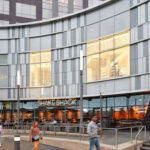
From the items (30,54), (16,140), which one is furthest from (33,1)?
(16,140)

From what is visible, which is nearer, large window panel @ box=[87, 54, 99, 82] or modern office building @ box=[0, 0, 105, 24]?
large window panel @ box=[87, 54, 99, 82]

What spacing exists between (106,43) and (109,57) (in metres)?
1.54

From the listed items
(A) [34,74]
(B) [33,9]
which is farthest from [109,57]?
(B) [33,9]

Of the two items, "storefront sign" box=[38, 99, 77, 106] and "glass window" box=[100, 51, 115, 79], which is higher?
"glass window" box=[100, 51, 115, 79]

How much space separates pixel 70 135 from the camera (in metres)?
22.5

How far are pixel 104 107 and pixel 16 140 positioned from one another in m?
21.5

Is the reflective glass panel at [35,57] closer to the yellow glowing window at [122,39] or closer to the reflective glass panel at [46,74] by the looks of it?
the reflective glass panel at [46,74]

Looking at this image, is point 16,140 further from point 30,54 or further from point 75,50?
point 30,54

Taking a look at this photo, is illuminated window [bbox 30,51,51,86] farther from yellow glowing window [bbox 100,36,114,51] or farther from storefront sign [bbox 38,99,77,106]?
yellow glowing window [bbox 100,36,114,51]

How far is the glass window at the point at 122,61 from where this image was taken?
3081 centimetres

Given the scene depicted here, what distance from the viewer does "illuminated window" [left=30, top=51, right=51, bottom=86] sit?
40.7 meters

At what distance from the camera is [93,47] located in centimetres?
3516

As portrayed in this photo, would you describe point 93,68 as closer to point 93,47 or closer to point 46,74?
point 93,47

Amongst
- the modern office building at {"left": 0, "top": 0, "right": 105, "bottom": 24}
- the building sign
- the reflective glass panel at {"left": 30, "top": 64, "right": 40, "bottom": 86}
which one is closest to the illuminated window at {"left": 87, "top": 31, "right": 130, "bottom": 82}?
the building sign
